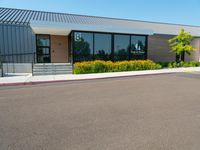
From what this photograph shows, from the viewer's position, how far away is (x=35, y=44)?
55.7 ft

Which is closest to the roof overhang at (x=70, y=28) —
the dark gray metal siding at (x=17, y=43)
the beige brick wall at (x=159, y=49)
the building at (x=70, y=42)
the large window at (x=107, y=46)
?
the building at (x=70, y=42)

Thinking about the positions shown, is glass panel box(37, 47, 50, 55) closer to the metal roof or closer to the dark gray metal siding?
the dark gray metal siding

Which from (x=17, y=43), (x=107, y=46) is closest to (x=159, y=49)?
(x=107, y=46)

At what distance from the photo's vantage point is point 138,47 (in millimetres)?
17188

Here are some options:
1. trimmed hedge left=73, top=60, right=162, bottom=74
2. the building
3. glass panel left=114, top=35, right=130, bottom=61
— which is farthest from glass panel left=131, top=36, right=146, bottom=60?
trimmed hedge left=73, top=60, right=162, bottom=74

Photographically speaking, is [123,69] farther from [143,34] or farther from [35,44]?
[35,44]

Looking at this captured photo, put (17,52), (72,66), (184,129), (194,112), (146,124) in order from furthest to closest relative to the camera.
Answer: (17,52), (72,66), (194,112), (146,124), (184,129)

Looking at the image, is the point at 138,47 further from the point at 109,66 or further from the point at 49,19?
the point at 49,19

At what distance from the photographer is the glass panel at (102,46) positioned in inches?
621

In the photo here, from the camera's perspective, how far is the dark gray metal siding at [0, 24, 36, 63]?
15930 millimetres

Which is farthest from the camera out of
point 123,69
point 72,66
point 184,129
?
point 123,69

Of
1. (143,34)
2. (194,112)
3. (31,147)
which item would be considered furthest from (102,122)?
(143,34)

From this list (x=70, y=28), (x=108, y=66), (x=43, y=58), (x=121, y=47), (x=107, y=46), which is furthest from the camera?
(x=43, y=58)

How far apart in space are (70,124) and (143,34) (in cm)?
1502
